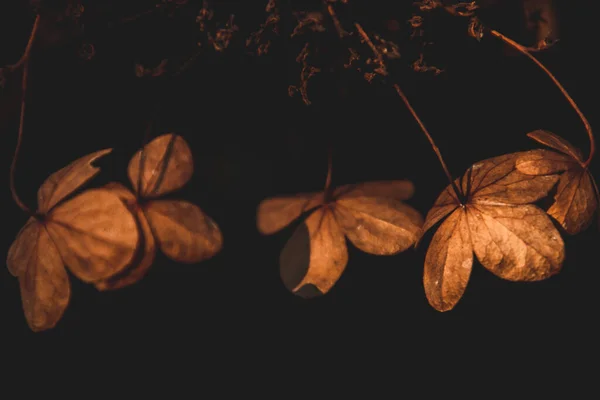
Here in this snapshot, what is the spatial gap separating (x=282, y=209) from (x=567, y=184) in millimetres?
334

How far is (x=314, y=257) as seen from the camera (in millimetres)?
729

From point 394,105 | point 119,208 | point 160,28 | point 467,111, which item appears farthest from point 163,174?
point 467,111

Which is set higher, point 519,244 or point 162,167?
point 162,167

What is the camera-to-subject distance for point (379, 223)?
724 millimetres

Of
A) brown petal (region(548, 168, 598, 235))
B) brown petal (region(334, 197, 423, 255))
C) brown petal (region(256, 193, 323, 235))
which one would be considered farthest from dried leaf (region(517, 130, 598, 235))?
brown petal (region(256, 193, 323, 235))

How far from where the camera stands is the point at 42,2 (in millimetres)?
714

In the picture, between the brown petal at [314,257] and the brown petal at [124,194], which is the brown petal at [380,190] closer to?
the brown petal at [314,257]

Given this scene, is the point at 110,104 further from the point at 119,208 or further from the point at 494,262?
the point at 494,262

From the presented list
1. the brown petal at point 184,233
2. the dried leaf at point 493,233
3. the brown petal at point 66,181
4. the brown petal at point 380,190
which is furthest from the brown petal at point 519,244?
the brown petal at point 66,181

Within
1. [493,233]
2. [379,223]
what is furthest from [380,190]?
[493,233]

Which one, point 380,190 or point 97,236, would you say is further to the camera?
point 380,190

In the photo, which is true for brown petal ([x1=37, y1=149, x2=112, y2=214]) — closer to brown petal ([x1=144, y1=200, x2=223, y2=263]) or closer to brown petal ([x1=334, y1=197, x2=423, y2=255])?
brown petal ([x1=144, y1=200, x2=223, y2=263])

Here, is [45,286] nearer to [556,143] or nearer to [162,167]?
[162,167]

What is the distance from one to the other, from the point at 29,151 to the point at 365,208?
0.50m
